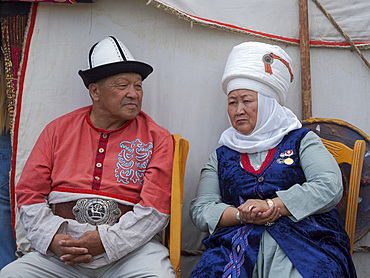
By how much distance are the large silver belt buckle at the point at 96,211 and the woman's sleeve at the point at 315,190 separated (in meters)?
0.93

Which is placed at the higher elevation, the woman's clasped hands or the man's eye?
the man's eye

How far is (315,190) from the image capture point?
8.15ft

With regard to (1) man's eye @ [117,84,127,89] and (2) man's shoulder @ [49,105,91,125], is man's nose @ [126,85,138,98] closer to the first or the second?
(1) man's eye @ [117,84,127,89]

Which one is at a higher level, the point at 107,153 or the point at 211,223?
the point at 107,153

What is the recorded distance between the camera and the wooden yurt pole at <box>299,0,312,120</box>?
338 cm

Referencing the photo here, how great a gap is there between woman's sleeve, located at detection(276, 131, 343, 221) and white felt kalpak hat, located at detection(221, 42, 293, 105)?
0.50m

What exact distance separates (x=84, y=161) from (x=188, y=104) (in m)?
0.94

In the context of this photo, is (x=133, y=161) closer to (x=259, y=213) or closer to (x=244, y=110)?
(x=244, y=110)

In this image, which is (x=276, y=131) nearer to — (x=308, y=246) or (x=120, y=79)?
(x=308, y=246)

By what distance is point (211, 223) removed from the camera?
264 cm

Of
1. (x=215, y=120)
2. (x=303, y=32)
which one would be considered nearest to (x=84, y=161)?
(x=215, y=120)

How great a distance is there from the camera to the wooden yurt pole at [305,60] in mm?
3385

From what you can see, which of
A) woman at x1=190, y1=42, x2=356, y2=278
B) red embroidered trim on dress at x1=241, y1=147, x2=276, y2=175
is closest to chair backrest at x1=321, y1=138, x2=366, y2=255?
woman at x1=190, y1=42, x2=356, y2=278

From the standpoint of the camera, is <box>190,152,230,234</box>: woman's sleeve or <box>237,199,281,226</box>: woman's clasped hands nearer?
<box>237,199,281,226</box>: woman's clasped hands
